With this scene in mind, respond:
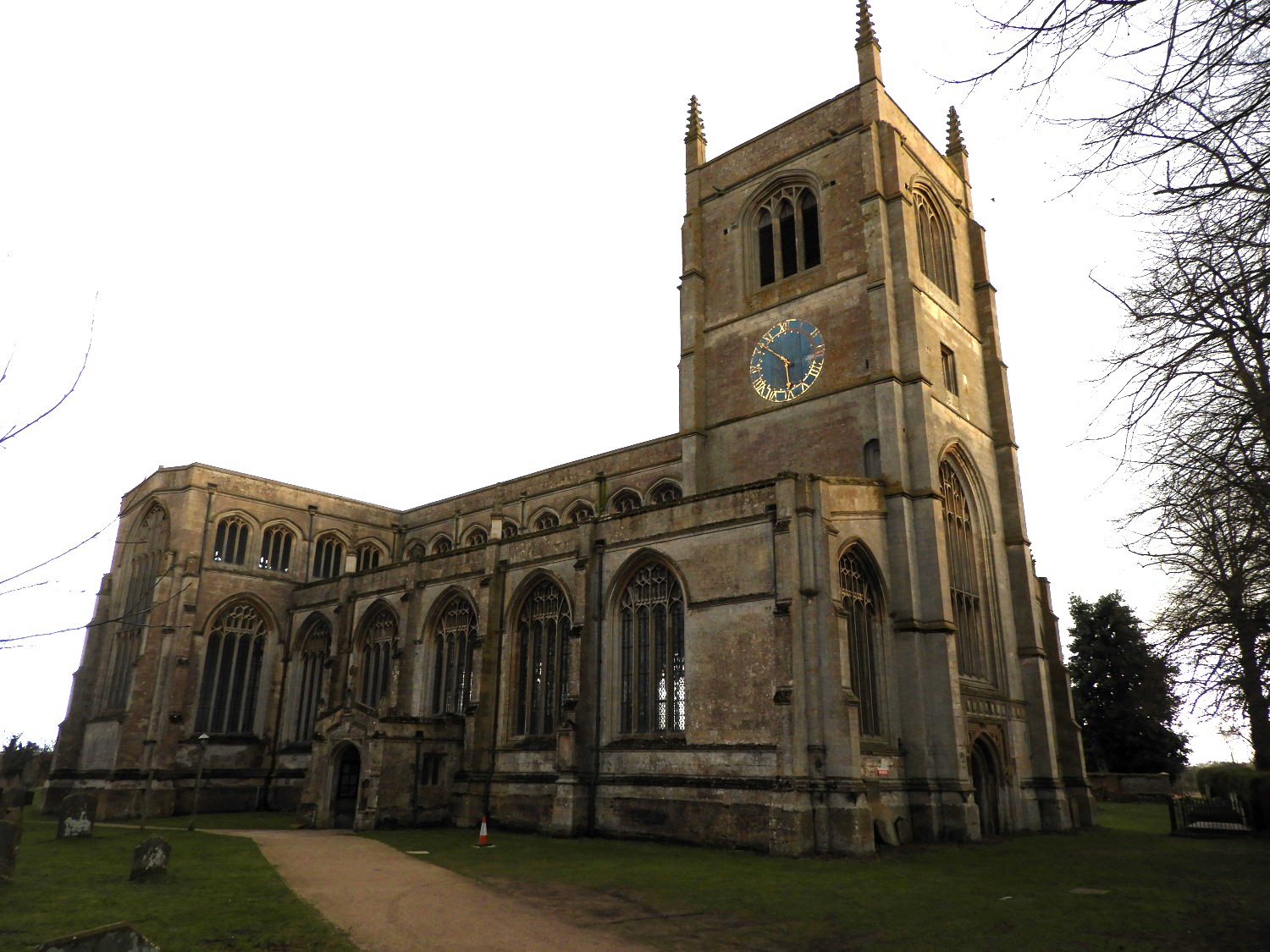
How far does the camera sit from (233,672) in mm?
37844

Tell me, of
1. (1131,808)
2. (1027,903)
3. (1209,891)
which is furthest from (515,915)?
(1131,808)

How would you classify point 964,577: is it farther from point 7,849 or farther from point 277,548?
point 277,548

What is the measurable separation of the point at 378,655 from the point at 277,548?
9993 millimetres

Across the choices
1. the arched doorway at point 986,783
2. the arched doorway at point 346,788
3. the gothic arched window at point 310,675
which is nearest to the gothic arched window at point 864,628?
the arched doorway at point 986,783

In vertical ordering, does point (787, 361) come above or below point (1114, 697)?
above

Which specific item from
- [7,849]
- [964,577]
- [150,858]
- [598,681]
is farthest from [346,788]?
[964,577]

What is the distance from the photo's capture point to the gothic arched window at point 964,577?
88.4ft

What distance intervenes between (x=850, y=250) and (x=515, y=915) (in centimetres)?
2357

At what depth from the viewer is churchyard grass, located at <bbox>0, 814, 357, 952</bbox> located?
419 inches

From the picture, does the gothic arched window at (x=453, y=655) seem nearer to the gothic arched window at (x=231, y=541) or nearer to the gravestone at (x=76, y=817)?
the gravestone at (x=76, y=817)

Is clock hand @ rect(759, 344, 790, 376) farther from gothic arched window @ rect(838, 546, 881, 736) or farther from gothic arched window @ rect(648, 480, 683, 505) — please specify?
gothic arched window @ rect(838, 546, 881, 736)

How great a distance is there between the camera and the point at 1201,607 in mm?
16484

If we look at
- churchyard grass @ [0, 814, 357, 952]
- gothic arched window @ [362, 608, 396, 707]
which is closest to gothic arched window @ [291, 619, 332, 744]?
gothic arched window @ [362, 608, 396, 707]

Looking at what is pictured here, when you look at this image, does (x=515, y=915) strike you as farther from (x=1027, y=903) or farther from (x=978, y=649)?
(x=978, y=649)
